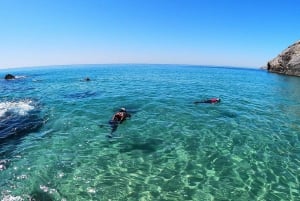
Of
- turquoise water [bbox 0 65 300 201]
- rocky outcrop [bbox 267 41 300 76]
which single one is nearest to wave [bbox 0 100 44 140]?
turquoise water [bbox 0 65 300 201]

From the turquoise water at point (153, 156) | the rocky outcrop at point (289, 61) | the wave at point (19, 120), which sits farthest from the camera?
the rocky outcrop at point (289, 61)

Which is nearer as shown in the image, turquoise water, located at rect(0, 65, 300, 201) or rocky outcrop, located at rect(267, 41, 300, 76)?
turquoise water, located at rect(0, 65, 300, 201)

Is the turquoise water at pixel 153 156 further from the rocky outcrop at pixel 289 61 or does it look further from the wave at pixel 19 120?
the rocky outcrop at pixel 289 61

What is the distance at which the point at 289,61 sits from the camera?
62.2 metres

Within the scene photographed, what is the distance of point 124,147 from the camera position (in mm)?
12188

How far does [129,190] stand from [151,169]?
66.7 inches

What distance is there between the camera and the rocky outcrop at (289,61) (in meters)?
58.4

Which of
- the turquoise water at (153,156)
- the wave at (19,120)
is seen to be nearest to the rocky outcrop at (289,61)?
the turquoise water at (153,156)

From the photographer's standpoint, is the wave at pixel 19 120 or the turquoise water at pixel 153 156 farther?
the wave at pixel 19 120

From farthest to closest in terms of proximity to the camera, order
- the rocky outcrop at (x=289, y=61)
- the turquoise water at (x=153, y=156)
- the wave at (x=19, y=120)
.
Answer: the rocky outcrop at (x=289, y=61)
the wave at (x=19, y=120)
the turquoise water at (x=153, y=156)

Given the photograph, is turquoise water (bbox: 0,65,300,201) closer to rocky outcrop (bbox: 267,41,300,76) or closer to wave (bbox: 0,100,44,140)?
wave (bbox: 0,100,44,140)

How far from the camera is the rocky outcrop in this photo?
58406mm

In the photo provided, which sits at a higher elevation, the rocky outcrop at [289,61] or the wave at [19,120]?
the rocky outcrop at [289,61]

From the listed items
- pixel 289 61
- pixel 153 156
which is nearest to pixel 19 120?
pixel 153 156
